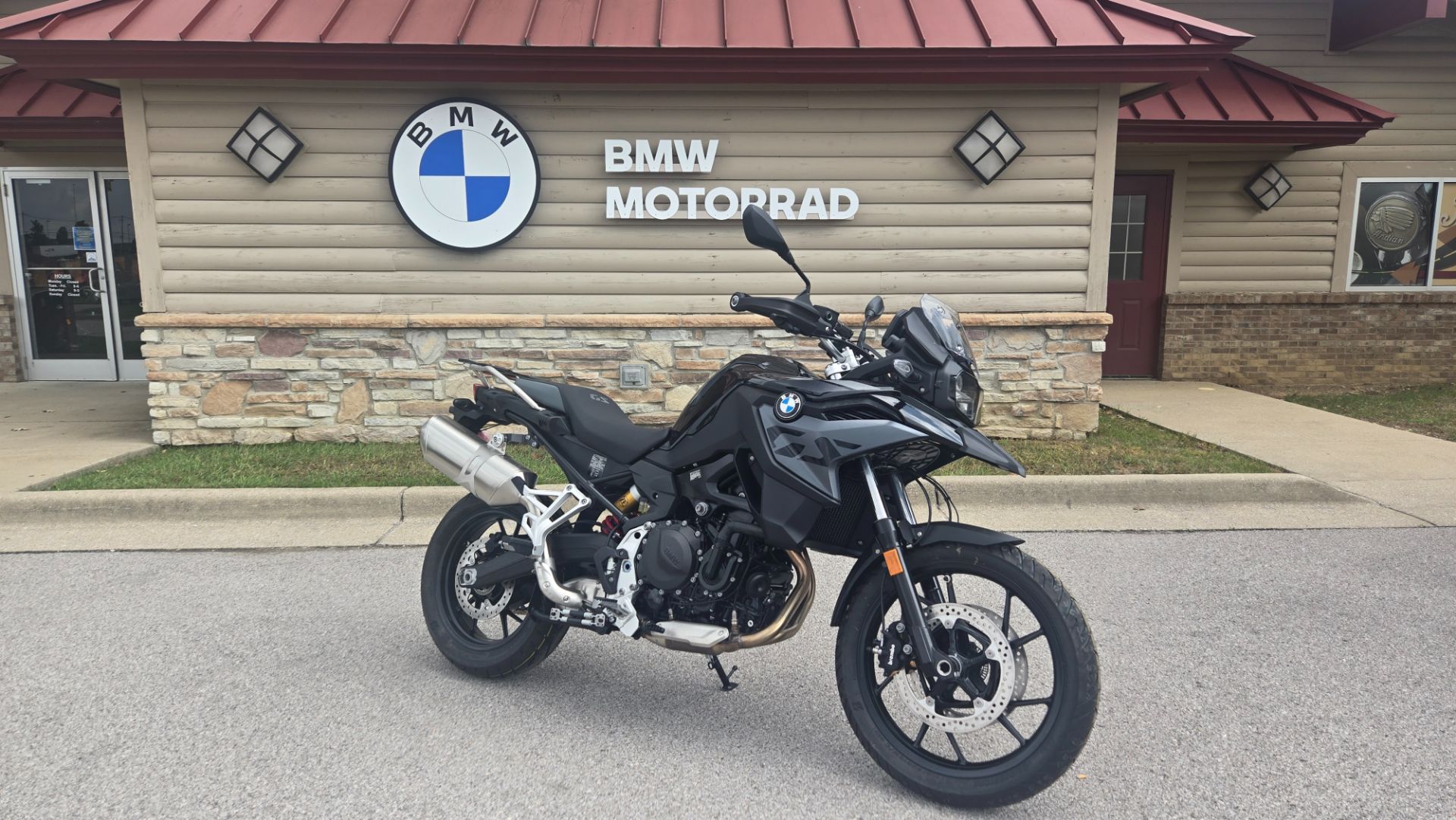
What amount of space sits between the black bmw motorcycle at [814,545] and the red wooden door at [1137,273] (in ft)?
27.7

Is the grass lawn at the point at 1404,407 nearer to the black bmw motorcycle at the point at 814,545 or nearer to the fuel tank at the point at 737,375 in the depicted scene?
the black bmw motorcycle at the point at 814,545

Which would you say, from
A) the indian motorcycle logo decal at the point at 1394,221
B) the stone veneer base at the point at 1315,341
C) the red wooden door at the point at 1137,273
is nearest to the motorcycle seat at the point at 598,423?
the red wooden door at the point at 1137,273

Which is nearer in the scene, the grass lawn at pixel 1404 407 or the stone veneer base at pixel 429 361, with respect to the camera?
the stone veneer base at pixel 429 361

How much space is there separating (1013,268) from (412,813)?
6.23 meters

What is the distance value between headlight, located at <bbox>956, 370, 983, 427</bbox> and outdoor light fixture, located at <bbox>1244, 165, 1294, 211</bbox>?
980 cm

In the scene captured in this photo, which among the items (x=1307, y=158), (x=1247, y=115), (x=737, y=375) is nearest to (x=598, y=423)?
(x=737, y=375)

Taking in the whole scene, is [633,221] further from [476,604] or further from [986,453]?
[986,453]

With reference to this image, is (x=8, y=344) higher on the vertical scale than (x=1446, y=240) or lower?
lower

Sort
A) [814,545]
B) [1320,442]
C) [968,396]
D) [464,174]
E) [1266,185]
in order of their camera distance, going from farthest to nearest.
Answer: [1266,185] → [1320,442] → [464,174] → [814,545] → [968,396]

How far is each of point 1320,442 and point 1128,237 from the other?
13.9 feet

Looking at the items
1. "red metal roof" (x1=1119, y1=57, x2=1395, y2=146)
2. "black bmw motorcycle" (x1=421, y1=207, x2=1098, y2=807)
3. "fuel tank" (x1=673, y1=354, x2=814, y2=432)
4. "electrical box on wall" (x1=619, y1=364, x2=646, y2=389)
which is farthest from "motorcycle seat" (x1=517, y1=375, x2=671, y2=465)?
"red metal roof" (x1=1119, y1=57, x2=1395, y2=146)

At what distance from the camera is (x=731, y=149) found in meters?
7.29

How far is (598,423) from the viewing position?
3.29 metres

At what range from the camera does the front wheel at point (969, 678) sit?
249 centimetres
